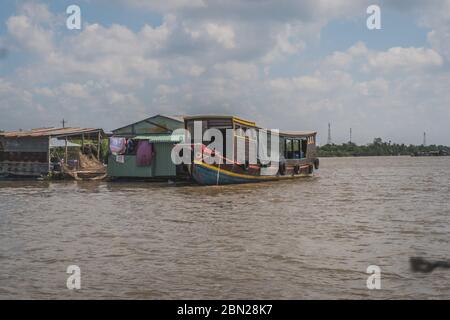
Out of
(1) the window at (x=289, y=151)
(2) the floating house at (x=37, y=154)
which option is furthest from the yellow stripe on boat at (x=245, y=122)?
(2) the floating house at (x=37, y=154)

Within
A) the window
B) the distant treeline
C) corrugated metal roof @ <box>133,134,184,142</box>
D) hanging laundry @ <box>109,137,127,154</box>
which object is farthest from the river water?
the distant treeline

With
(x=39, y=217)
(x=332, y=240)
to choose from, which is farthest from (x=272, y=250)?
(x=39, y=217)

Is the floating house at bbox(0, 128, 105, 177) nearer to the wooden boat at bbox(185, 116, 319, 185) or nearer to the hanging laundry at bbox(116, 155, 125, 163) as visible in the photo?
the hanging laundry at bbox(116, 155, 125, 163)

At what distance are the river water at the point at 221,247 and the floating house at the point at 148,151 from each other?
832 cm

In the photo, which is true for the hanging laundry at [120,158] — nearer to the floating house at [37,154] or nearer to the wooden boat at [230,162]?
the floating house at [37,154]

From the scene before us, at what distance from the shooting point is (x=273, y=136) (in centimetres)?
2389

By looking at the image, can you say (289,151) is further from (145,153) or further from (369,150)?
(369,150)

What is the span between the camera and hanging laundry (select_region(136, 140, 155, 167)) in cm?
2309

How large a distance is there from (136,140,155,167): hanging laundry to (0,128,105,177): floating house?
3481 millimetres

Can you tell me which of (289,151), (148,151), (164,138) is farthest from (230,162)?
(289,151)

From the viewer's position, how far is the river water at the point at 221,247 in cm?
587

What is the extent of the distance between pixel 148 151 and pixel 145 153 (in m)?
0.19

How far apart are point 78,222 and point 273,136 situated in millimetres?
14496
